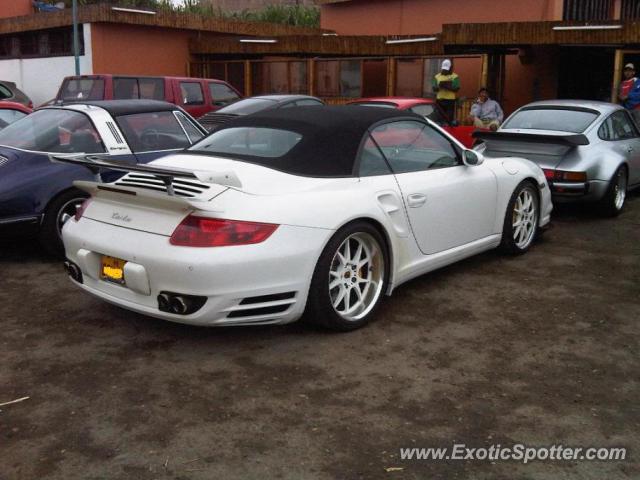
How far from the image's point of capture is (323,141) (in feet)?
15.2

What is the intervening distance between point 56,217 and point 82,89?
781cm

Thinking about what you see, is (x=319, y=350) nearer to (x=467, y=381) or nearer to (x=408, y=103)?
(x=467, y=381)

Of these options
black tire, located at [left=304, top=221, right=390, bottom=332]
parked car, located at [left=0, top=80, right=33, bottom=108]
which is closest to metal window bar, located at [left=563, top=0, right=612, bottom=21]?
parked car, located at [left=0, top=80, right=33, bottom=108]

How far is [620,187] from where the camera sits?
8391 mm

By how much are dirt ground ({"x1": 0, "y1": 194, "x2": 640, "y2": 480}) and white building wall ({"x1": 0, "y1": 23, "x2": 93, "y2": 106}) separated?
18302 mm

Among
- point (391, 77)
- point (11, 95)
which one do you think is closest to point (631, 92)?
point (391, 77)

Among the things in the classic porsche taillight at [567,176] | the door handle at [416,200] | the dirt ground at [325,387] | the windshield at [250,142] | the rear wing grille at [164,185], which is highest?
the windshield at [250,142]

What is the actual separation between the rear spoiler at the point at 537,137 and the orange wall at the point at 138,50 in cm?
1551

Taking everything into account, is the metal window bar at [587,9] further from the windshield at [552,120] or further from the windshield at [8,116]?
the windshield at [8,116]

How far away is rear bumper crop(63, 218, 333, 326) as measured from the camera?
3848mm

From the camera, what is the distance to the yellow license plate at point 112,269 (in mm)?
4156

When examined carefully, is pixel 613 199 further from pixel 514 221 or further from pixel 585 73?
pixel 585 73

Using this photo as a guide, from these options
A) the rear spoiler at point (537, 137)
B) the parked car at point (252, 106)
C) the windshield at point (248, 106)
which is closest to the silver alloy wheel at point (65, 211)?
the rear spoiler at point (537, 137)

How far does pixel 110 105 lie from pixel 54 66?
694 inches
